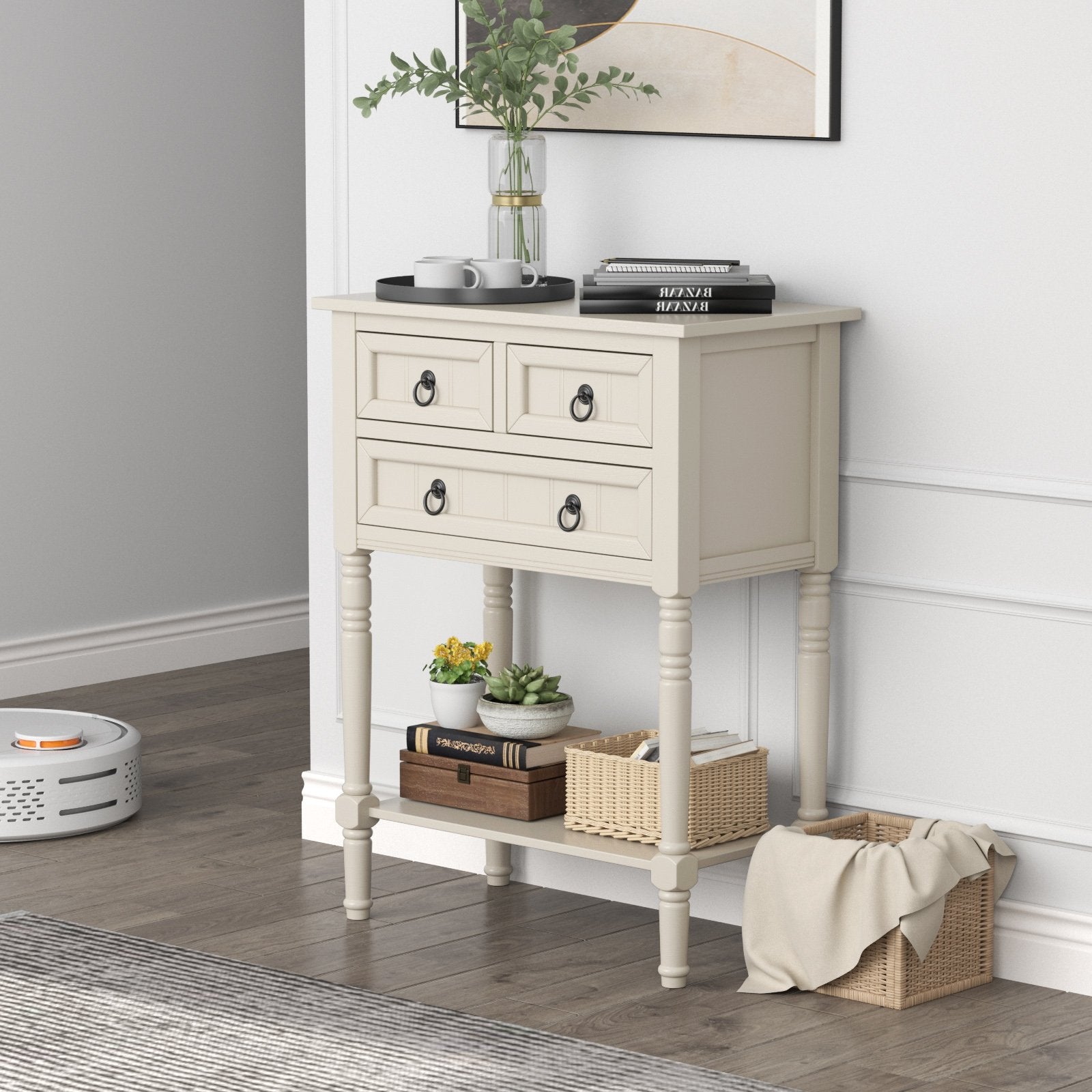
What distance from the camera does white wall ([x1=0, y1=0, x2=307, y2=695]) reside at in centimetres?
512

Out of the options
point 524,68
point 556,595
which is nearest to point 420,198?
point 524,68

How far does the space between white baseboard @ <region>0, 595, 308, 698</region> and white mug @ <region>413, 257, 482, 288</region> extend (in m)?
2.29

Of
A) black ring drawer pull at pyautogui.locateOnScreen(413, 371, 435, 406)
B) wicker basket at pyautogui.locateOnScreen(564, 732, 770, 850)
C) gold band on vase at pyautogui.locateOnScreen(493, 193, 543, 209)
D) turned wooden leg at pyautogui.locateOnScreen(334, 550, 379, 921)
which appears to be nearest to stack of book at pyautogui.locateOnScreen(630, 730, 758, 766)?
wicker basket at pyautogui.locateOnScreen(564, 732, 770, 850)

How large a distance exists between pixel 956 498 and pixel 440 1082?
1163 millimetres

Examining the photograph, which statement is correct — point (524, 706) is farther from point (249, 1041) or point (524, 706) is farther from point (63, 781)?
point (63, 781)

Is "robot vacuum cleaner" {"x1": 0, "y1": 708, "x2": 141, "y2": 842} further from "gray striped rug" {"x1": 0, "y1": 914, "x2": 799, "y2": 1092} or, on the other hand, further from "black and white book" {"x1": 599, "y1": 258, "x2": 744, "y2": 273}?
"black and white book" {"x1": 599, "y1": 258, "x2": 744, "y2": 273}

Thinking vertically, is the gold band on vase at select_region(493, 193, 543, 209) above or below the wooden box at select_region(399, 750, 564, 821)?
above

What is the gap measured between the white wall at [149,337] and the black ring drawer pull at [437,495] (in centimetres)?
218

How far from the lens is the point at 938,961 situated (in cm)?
302

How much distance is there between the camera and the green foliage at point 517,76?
3.29 meters

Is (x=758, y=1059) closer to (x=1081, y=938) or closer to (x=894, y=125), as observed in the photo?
(x=1081, y=938)

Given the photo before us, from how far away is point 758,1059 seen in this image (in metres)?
2.79

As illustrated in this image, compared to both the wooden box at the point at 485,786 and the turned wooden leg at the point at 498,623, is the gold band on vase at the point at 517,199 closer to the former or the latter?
the turned wooden leg at the point at 498,623

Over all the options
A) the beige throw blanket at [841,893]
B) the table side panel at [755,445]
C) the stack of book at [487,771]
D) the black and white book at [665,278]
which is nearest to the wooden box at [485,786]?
the stack of book at [487,771]
